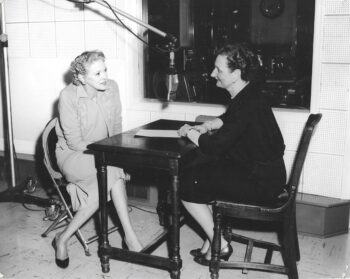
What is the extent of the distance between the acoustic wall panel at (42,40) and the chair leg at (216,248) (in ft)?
7.79

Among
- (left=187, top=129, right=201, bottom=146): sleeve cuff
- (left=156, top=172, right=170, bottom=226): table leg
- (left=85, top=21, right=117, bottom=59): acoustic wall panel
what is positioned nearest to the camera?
(left=187, top=129, right=201, bottom=146): sleeve cuff

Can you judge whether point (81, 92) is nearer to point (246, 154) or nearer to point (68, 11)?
point (246, 154)

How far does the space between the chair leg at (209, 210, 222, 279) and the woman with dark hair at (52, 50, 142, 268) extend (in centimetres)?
55

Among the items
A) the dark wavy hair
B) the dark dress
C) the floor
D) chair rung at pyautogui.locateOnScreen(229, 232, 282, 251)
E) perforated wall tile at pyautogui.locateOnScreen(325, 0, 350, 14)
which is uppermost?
perforated wall tile at pyautogui.locateOnScreen(325, 0, 350, 14)

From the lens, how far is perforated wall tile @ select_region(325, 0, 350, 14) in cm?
284

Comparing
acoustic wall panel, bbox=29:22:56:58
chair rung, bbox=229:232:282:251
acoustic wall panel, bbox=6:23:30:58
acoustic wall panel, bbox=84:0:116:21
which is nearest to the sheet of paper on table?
chair rung, bbox=229:232:282:251

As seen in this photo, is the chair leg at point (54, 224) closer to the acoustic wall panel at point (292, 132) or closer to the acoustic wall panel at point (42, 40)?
the acoustic wall panel at point (42, 40)

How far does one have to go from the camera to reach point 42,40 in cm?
396

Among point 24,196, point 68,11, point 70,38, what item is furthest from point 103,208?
point 68,11

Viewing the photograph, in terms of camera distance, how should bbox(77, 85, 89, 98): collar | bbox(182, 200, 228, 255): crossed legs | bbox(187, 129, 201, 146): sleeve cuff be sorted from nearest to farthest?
1. bbox(187, 129, 201, 146): sleeve cuff
2. bbox(182, 200, 228, 255): crossed legs
3. bbox(77, 85, 89, 98): collar

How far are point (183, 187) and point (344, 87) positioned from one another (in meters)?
1.33

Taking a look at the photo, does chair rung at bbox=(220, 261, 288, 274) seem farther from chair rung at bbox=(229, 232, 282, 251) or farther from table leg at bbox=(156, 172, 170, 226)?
table leg at bbox=(156, 172, 170, 226)

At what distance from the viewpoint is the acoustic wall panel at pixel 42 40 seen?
3.88 metres

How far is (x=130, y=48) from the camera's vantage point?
359cm
